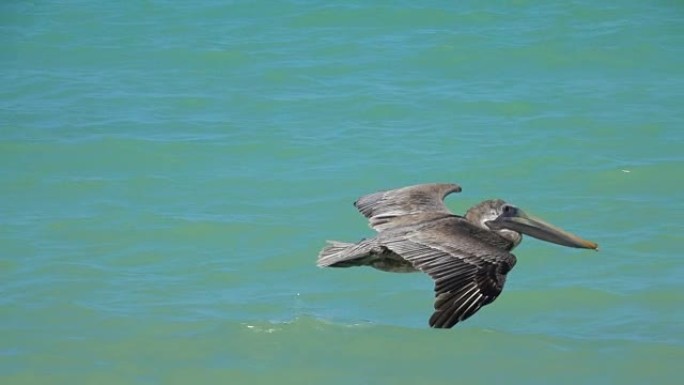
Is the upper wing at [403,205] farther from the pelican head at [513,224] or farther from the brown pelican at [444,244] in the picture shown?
the pelican head at [513,224]

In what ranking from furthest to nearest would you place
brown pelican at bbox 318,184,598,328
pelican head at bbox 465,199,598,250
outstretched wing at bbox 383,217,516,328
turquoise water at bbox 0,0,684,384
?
turquoise water at bbox 0,0,684,384
pelican head at bbox 465,199,598,250
brown pelican at bbox 318,184,598,328
outstretched wing at bbox 383,217,516,328

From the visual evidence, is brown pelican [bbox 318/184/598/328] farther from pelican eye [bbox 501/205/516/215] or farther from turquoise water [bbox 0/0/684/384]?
turquoise water [bbox 0/0/684/384]

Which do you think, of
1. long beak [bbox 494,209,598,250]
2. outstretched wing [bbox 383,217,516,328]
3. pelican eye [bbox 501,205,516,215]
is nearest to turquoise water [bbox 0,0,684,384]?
long beak [bbox 494,209,598,250]

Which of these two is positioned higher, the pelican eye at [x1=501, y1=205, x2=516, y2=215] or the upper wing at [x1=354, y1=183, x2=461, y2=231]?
the pelican eye at [x1=501, y1=205, x2=516, y2=215]

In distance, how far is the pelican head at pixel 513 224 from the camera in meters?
9.85

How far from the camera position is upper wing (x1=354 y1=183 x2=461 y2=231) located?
9906mm

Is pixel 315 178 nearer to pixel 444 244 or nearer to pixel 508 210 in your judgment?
pixel 508 210

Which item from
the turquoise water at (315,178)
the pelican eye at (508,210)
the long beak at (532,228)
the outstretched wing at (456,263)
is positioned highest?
the outstretched wing at (456,263)

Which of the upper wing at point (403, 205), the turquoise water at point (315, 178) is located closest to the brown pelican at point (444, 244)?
the upper wing at point (403, 205)

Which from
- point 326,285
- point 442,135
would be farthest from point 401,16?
point 326,285

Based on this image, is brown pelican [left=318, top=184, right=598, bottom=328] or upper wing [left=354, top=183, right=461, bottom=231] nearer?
brown pelican [left=318, top=184, right=598, bottom=328]

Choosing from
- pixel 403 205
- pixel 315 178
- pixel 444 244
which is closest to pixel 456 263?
pixel 444 244

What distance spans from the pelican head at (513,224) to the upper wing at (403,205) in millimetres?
207

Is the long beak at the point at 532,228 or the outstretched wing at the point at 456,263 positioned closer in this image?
the outstretched wing at the point at 456,263
